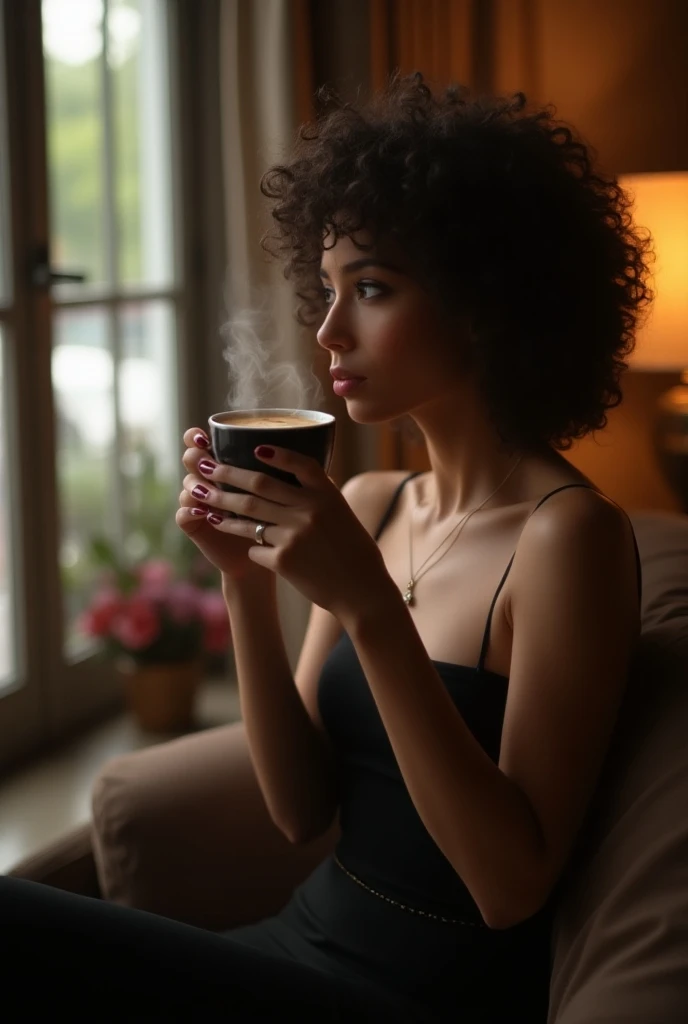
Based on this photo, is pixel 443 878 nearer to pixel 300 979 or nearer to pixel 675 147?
pixel 300 979

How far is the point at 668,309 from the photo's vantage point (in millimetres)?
2359

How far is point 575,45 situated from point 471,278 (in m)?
1.66

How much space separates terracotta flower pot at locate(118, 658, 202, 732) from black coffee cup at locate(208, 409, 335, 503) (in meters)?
1.27

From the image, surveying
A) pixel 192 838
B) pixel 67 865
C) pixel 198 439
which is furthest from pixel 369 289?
pixel 67 865

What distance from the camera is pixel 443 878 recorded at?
1286 mm

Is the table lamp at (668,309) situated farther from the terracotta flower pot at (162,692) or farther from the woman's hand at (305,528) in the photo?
the woman's hand at (305,528)

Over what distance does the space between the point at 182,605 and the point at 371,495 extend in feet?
2.61

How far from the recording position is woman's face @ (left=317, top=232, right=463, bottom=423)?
127cm

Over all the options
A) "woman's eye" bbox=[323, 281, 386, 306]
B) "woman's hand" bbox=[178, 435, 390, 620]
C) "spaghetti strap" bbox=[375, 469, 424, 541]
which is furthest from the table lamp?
"woman's hand" bbox=[178, 435, 390, 620]

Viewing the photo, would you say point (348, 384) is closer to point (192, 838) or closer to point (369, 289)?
point (369, 289)

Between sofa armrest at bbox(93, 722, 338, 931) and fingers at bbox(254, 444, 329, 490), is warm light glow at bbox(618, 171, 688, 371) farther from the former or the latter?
fingers at bbox(254, 444, 329, 490)

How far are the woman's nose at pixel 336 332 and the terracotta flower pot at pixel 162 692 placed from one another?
1.21 metres

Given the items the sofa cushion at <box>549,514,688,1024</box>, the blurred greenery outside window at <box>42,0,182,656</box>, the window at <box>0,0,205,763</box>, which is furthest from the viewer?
the blurred greenery outside window at <box>42,0,182,656</box>

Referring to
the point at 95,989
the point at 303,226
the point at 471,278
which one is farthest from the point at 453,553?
the point at 95,989
